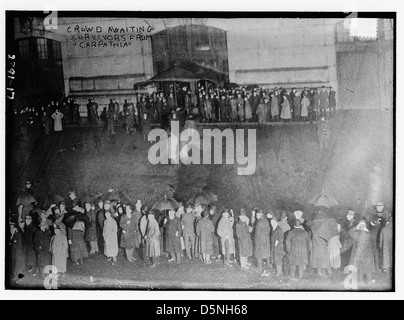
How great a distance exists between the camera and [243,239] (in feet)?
16.0

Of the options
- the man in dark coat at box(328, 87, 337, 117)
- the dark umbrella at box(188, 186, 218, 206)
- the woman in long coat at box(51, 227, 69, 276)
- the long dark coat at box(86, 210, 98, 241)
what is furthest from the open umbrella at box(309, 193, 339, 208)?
the woman in long coat at box(51, 227, 69, 276)

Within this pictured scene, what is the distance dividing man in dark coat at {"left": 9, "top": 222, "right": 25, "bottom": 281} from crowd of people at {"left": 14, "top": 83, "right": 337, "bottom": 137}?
83 cm

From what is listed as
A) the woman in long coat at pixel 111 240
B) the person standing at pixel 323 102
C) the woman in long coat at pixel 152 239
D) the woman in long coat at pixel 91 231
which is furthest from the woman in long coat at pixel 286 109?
the woman in long coat at pixel 91 231

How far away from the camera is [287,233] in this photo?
Answer: 489cm

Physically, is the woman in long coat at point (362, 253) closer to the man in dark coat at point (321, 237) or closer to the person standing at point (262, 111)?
the man in dark coat at point (321, 237)

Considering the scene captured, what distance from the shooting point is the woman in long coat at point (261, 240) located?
488 centimetres

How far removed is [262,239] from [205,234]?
1.57ft

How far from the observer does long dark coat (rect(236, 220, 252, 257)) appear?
488 cm

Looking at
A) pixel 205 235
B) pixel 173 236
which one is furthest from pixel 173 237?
pixel 205 235

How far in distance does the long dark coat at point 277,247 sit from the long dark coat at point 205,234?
0.51 m

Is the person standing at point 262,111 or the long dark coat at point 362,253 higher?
the person standing at point 262,111

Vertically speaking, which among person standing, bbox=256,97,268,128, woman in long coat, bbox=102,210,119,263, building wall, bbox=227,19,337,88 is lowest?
woman in long coat, bbox=102,210,119,263

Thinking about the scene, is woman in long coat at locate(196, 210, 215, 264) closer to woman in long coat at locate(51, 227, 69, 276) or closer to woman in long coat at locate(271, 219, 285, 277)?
woman in long coat at locate(271, 219, 285, 277)
